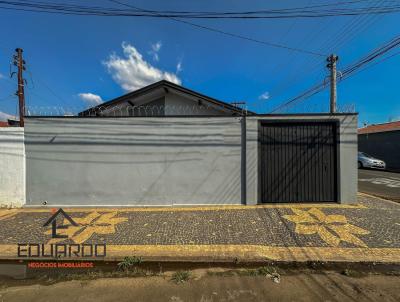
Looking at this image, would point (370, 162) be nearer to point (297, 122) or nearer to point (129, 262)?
point (297, 122)

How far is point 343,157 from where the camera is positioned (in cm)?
704

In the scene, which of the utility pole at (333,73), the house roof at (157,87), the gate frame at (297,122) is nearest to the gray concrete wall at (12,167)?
the house roof at (157,87)

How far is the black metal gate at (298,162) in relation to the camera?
7.05 meters

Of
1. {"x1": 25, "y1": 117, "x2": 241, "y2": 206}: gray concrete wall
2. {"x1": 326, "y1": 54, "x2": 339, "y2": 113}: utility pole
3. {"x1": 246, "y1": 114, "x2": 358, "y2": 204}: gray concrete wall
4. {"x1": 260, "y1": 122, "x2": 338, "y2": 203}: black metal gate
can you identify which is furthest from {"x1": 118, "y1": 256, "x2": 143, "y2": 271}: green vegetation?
{"x1": 326, "y1": 54, "x2": 339, "y2": 113}: utility pole

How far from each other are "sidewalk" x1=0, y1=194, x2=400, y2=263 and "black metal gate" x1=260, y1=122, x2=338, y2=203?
0.47m

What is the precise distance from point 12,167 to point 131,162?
3573 mm

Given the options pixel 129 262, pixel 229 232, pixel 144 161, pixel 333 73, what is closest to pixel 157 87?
pixel 144 161

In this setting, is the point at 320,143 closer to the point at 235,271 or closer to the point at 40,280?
the point at 235,271

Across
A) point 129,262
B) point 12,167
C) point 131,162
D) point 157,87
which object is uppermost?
point 157,87

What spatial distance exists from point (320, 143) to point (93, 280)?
6.89m

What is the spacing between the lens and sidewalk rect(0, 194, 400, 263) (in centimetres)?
402

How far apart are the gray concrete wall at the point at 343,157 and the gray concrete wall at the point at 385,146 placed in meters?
17.4

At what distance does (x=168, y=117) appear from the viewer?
7082 mm

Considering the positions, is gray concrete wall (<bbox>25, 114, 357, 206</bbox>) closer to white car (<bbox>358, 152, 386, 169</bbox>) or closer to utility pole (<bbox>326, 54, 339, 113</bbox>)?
utility pole (<bbox>326, 54, 339, 113</bbox>)
